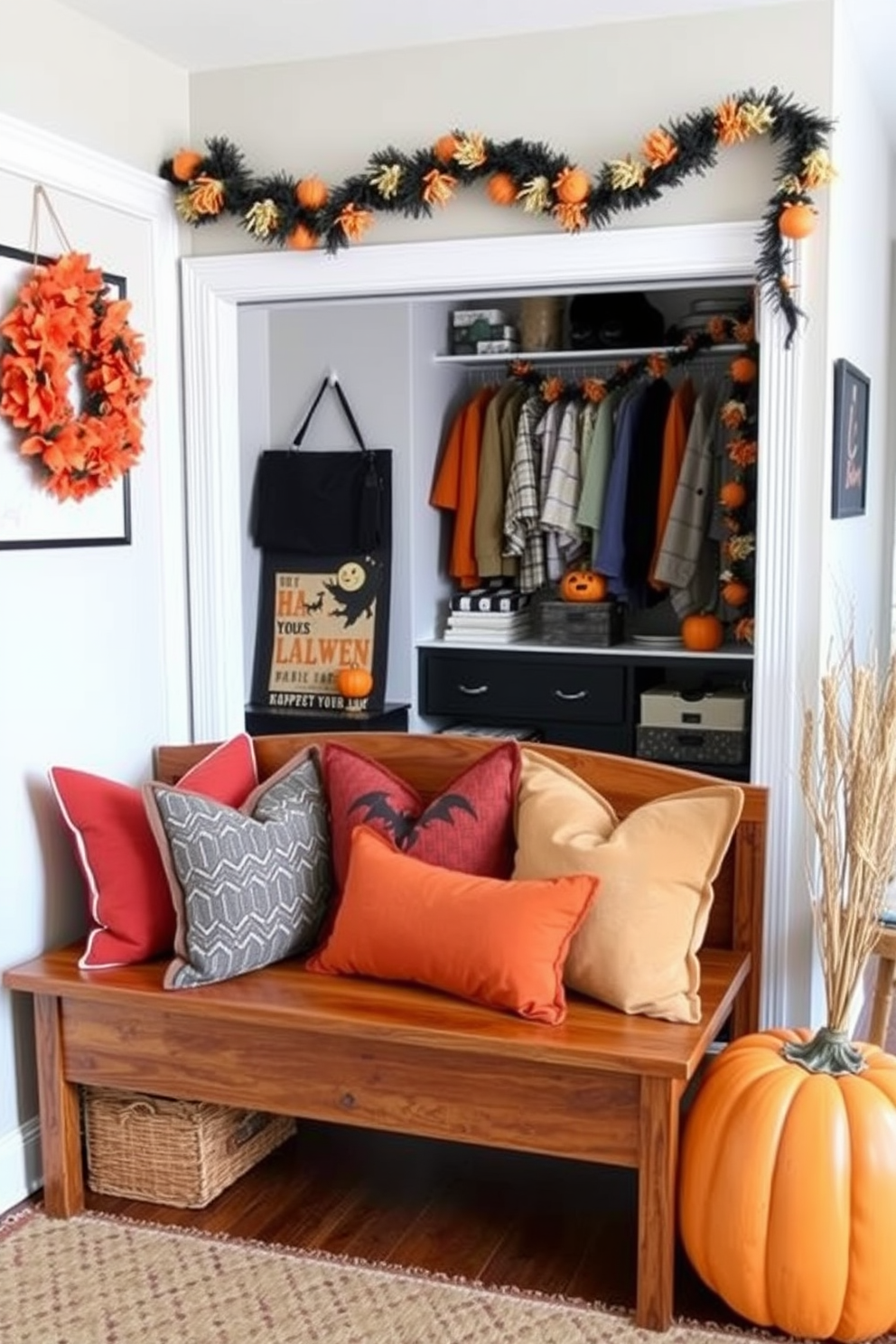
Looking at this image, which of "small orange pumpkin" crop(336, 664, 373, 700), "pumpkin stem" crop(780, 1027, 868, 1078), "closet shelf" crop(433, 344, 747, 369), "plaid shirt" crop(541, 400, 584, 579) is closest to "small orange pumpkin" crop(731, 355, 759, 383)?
"closet shelf" crop(433, 344, 747, 369)

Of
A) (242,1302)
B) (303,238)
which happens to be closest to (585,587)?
(303,238)

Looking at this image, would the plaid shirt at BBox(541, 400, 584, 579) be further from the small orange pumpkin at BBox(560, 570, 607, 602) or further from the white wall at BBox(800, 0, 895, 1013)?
the white wall at BBox(800, 0, 895, 1013)

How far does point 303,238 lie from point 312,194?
10 cm

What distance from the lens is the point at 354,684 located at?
4.96 meters

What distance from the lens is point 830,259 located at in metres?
3.14

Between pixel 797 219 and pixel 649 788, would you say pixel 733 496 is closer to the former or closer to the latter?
pixel 797 219

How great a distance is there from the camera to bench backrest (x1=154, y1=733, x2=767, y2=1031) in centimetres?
306

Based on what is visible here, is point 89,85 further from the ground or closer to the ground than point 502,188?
further from the ground

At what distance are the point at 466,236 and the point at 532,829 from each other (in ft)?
4.57

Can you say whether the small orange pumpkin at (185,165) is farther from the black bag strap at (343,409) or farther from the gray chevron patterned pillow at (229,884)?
the black bag strap at (343,409)

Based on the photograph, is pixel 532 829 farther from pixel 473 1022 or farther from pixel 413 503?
pixel 413 503

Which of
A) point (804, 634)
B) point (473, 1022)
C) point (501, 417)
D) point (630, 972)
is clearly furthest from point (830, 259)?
point (501, 417)

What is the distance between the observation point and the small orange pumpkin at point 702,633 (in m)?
4.88

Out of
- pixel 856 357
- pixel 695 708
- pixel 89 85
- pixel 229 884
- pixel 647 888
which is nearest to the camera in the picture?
pixel 647 888
